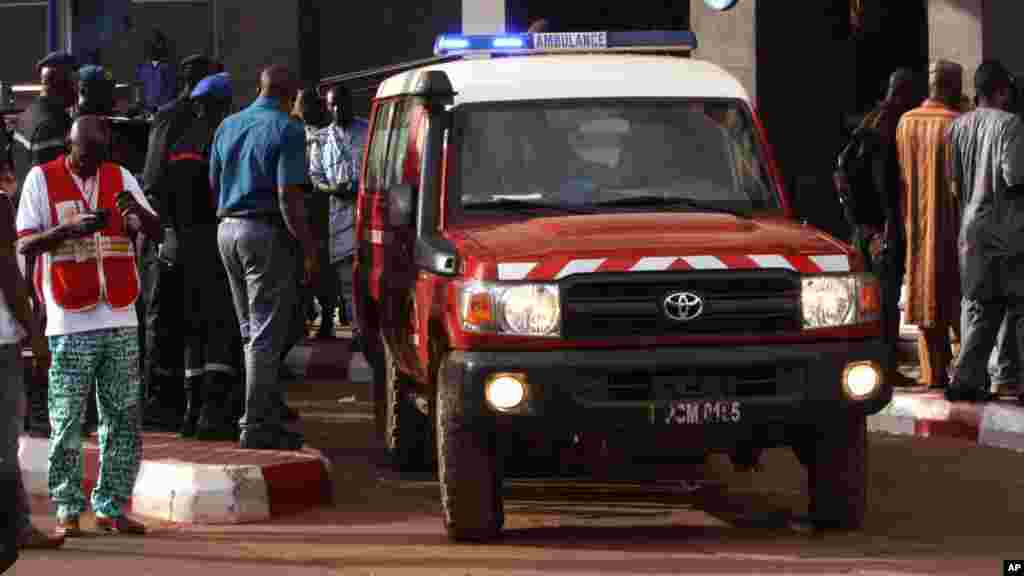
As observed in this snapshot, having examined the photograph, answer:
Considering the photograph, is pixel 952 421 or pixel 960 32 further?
pixel 960 32

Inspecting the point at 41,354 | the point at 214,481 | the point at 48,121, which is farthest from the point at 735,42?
the point at 41,354

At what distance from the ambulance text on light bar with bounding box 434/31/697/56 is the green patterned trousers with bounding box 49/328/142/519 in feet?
10.5

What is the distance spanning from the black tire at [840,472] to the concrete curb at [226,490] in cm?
256

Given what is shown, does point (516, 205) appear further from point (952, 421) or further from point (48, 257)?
point (952, 421)

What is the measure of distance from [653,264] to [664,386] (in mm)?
493

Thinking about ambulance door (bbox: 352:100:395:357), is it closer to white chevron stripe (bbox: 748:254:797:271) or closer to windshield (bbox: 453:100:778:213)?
windshield (bbox: 453:100:778:213)

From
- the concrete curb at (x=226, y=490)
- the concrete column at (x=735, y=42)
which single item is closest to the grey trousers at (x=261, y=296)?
the concrete curb at (x=226, y=490)

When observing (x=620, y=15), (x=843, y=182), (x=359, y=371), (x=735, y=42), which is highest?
(x=620, y=15)

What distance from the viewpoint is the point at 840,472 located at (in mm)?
10734

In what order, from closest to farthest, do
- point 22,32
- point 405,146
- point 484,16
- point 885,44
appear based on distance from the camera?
1. point 405,146
2. point 484,16
3. point 885,44
4. point 22,32

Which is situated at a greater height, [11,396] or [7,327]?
[7,327]

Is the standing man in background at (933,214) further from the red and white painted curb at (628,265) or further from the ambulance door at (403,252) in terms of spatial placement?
the red and white painted curb at (628,265)

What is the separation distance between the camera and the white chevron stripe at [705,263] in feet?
34.0

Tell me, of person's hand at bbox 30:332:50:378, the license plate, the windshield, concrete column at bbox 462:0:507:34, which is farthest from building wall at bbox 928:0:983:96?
person's hand at bbox 30:332:50:378
